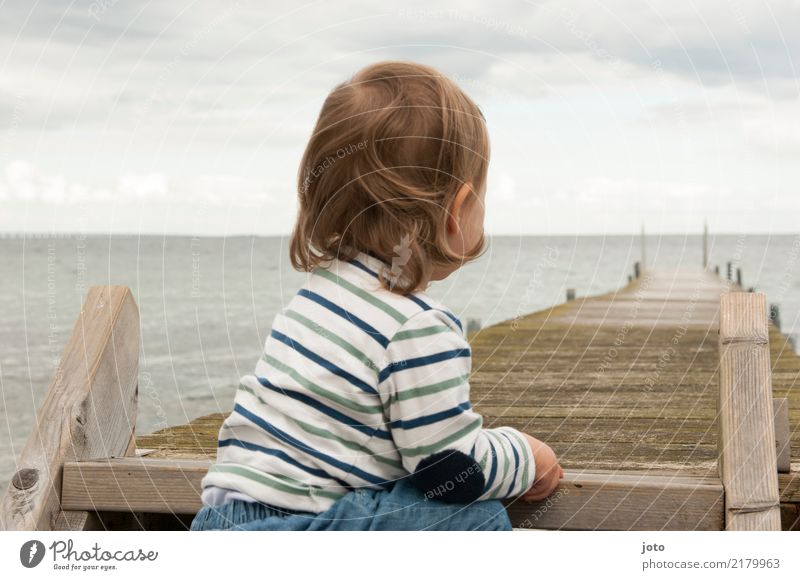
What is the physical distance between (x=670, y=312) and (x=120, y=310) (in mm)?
7000

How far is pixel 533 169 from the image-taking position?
194 cm

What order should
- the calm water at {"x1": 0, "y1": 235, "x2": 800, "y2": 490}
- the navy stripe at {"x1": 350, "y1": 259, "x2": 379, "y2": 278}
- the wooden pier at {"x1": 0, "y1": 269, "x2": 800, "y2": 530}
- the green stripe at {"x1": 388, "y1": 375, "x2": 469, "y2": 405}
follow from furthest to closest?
1. the calm water at {"x1": 0, "y1": 235, "x2": 800, "y2": 490}
2. the wooden pier at {"x1": 0, "y1": 269, "x2": 800, "y2": 530}
3. the navy stripe at {"x1": 350, "y1": 259, "x2": 379, "y2": 278}
4. the green stripe at {"x1": 388, "y1": 375, "x2": 469, "y2": 405}

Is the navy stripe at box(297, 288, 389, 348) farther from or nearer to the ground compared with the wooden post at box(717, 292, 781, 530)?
farther from the ground

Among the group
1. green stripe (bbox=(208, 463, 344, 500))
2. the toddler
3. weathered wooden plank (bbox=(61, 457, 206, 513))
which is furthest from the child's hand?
weathered wooden plank (bbox=(61, 457, 206, 513))

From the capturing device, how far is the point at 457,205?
1655 mm

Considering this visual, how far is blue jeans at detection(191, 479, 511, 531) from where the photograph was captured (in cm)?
158

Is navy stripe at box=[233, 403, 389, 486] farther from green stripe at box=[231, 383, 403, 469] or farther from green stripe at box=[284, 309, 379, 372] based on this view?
green stripe at box=[284, 309, 379, 372]

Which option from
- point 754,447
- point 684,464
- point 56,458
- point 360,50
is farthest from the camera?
point 684,464

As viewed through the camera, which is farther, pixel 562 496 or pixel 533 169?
pixel 533 169

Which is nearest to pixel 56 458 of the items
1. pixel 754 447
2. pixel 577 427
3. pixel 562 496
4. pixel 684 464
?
pixel 562 496

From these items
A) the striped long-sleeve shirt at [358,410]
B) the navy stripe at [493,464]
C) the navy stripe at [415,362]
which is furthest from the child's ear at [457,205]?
the navy stripe at [493,464]

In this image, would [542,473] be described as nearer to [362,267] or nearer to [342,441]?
[342,441]

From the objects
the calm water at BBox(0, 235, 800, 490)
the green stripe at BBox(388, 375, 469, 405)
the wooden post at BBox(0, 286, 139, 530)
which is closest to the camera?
the green stripe at BBox(388, 375, 469, 405)
